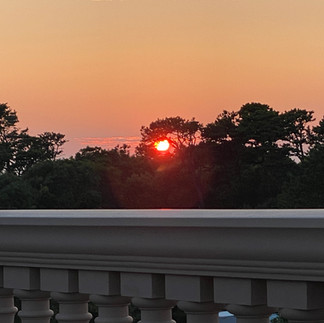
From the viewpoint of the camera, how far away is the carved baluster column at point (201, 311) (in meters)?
2.51

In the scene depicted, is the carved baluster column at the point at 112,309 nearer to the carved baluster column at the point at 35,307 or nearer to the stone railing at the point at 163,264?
the stone railing at the point at 163,264

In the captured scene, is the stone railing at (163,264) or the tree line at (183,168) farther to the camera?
the tree line at (183,168)

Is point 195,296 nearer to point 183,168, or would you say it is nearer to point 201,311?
point 201,311

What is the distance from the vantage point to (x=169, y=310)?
2.62 meters

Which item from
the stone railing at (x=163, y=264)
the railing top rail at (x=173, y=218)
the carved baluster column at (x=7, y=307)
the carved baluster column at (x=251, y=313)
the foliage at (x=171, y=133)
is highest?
the foliage at (x=171, y=133)


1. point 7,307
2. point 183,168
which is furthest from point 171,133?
point 7,307

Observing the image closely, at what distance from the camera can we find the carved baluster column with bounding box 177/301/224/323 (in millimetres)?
2506

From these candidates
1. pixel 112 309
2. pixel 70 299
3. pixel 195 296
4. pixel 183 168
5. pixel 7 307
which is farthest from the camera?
pixel 183 168

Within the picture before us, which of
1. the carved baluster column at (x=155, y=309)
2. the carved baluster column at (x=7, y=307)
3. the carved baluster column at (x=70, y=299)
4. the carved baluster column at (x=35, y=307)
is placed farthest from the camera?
the carved baluster column at (x=7, y=307)

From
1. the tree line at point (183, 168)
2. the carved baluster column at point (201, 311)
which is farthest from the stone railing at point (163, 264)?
the tree line at point (183, 168)

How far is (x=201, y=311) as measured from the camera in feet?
8.25

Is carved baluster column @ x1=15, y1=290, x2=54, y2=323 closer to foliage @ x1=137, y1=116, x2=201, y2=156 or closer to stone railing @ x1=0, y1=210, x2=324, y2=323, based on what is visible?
stone railing @ x1=0, y1=210, x2=324, y2=323

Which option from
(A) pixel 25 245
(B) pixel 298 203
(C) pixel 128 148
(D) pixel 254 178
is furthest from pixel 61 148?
(A) pixel 25 245

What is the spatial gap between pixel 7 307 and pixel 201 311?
851 millimetres
